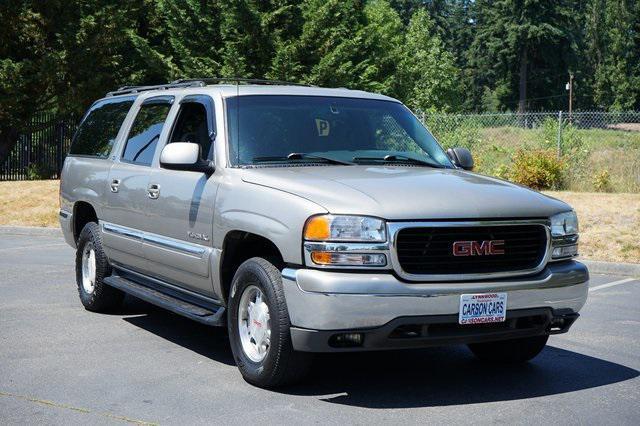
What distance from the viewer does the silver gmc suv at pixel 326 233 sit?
5.50 m

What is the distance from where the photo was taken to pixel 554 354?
732 centimetres

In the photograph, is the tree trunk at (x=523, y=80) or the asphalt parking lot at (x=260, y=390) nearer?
the asphalt parking lot at (x=260, y=390)

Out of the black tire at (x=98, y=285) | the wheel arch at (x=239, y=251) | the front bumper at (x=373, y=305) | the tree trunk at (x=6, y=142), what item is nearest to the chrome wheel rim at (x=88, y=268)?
the black tire at (x=98, y=285)

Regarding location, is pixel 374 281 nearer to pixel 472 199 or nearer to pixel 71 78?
pixel 472 199

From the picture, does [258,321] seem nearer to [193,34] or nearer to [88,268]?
[88,268]

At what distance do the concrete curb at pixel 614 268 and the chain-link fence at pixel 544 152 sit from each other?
5820 mm

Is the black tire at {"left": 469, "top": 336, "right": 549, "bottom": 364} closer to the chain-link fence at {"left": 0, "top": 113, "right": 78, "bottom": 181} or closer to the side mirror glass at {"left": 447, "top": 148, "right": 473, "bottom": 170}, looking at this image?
the side mirror glass at {"left": 447, "top": 148, "right": 473, "bottom": 170}

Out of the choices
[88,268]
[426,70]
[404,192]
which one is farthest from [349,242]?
[426,70]

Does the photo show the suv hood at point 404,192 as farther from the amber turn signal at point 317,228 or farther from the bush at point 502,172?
the bush at point 502,172

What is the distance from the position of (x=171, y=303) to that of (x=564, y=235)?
2966mm

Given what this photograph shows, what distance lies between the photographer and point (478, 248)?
5.74 m

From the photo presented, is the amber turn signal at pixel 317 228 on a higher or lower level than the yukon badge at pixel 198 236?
higher

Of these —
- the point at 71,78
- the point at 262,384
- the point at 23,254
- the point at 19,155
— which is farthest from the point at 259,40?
the point at 262,384

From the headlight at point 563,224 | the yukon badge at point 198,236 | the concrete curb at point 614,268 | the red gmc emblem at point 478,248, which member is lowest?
the concrete curb at point 614,268
